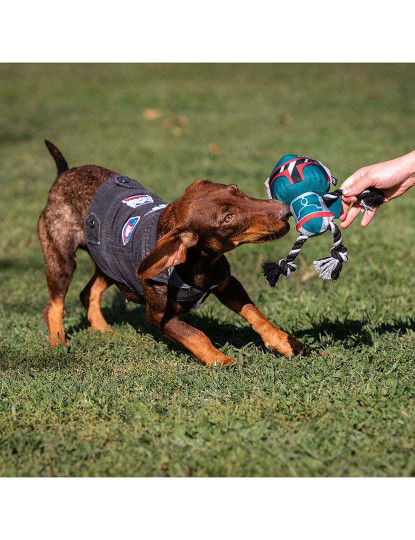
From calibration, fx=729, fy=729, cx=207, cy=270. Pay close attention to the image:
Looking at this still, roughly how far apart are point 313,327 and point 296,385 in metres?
1.30

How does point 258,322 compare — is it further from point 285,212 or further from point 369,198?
point 369,198

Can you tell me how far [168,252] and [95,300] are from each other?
2.06 meters

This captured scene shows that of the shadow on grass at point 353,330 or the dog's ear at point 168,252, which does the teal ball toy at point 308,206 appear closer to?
the dog's ear at point 168,252

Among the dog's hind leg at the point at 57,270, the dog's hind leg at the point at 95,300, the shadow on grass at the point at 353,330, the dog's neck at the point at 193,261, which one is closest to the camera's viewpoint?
the dog's neck at the point at 193,261

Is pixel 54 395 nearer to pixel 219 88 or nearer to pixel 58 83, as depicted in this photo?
pixel 219 88

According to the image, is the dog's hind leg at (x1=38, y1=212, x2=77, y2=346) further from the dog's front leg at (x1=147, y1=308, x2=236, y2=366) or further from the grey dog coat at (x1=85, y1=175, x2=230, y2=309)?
the dog's front leg at (x1=147, y1=308, x2=236, y2=366)

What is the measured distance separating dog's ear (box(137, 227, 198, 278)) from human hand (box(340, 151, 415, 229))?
1.11m

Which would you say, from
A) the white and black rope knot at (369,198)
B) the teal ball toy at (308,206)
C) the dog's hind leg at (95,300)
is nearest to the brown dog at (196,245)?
the teal ball toy at (308,206)

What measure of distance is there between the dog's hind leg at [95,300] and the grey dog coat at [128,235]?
702 millimetres

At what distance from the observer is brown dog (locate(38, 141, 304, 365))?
4.73 meters

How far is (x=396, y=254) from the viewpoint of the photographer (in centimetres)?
773

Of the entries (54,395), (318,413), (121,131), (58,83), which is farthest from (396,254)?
(58,83)

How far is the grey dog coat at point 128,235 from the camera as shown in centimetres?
514

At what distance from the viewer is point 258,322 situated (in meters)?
5.34
